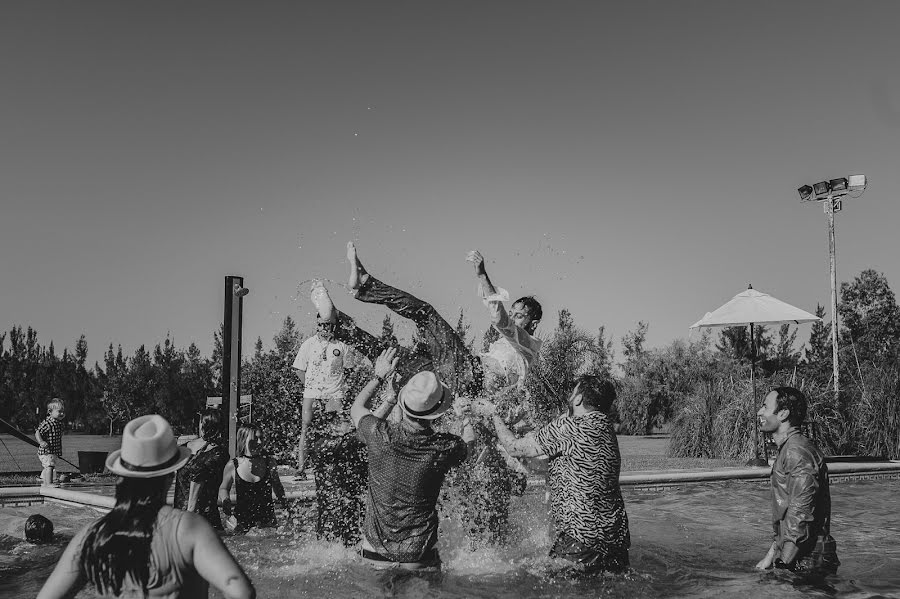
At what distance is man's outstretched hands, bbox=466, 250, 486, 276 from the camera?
5820mm

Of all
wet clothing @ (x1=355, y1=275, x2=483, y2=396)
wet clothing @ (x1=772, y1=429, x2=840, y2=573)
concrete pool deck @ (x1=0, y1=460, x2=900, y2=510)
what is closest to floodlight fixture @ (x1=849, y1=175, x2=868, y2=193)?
concrete pool deck @ (x1=0, y1=460, x2=900, y2=510)

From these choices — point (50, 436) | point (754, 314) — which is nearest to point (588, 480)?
point (50, 436)

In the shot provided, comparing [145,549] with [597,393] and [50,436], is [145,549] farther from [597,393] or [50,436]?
[50,436]

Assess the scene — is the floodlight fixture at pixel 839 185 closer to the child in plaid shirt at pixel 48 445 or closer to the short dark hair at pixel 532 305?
the short dark hair at pixel 532 305

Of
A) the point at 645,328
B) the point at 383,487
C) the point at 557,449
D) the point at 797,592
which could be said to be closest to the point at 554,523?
the point at 557,449

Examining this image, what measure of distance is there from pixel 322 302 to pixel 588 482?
263cm

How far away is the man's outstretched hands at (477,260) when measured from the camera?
5.82 m

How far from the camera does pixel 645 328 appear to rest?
50.2 m

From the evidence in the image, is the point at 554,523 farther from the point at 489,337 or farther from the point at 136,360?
the point at 136,360

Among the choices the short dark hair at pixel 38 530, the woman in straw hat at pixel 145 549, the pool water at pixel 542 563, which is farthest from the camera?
the short dark hair at pixel 38 530

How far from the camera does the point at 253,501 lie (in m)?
7.55

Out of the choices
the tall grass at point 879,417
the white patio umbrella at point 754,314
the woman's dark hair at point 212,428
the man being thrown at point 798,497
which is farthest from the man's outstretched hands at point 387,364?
the tall grass at point 879,417

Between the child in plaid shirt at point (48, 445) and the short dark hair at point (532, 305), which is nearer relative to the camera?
the short dark hair at point (532, 305)

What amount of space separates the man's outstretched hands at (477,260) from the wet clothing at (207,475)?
3.30m
